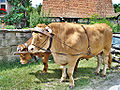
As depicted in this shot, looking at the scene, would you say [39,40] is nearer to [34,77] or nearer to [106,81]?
[34,77]

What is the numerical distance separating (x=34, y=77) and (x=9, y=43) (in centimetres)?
204

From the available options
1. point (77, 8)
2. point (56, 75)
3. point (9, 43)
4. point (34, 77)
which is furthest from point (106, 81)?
point (77, 8)

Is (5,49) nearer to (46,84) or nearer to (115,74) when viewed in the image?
(46,84)

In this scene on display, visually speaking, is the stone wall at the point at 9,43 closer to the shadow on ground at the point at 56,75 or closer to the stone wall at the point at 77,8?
the shadow on ground at the point at 56,75

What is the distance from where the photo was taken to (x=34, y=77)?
13.5ft

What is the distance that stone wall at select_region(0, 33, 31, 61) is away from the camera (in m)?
5.12

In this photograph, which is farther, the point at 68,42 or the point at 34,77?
the point at 34,77

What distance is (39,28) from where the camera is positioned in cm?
312

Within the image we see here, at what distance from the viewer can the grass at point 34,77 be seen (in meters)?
3.52

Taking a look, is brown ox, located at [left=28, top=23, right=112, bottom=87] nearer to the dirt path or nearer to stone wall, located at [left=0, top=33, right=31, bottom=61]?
the dirt path

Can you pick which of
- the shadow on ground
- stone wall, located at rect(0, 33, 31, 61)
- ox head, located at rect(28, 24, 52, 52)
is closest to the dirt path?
the shadow on ground

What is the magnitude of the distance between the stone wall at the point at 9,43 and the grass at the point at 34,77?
308mm

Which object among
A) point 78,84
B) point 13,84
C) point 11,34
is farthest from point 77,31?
point 11,34

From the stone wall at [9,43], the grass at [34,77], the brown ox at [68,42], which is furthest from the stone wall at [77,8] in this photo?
the brown ox at [68,42]
